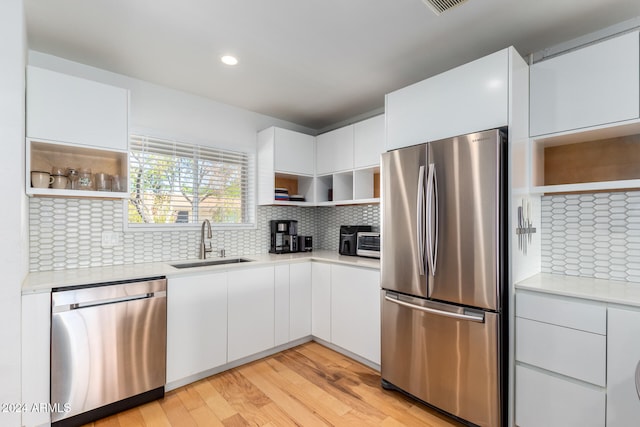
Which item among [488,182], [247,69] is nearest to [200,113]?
[247,69]

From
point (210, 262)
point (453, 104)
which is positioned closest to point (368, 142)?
point (453, 104)

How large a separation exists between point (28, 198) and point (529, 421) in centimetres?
348

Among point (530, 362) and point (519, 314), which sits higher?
point (519, 314)

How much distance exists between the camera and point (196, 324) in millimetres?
2416

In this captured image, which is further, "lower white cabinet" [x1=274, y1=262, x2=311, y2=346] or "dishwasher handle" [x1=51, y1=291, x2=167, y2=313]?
"lower white cabinet" [x1=274, y1=262, x2=311, y2=346]

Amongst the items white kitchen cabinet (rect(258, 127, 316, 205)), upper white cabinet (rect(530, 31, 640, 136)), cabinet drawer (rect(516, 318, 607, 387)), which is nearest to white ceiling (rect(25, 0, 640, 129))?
upper white cabinet (rect(530, 31, 640, 136))

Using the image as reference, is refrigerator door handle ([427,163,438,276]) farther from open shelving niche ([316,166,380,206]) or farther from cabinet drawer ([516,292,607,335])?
open shelving niche ([316,166,380,206])

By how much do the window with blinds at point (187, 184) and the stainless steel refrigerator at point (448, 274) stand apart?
5.74 feet

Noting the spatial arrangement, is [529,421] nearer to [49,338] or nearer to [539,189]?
[539,189]

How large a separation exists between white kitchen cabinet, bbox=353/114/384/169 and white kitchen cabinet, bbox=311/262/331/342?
3.52ft

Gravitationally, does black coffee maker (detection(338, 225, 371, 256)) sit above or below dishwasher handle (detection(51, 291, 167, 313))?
above

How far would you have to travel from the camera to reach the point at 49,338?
1815mm

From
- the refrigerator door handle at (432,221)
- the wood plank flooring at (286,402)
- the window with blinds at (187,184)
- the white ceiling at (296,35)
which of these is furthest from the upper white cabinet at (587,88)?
the window with blinds at (187,184)

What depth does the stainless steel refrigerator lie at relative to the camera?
1787 mm
